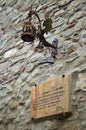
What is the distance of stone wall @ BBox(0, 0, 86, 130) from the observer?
3.20 meters

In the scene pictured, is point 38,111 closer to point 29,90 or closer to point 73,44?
point 29,90

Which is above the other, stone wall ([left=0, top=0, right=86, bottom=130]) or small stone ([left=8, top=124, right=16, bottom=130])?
stone wall ([left=0, top=0, right=86, bottom=130])

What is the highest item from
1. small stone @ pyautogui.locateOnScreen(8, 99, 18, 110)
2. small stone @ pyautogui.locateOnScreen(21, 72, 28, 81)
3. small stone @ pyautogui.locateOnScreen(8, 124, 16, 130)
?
small stone @ pyautogui.locateOnScreen(21, 72, 28, 81)

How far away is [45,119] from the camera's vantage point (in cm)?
333

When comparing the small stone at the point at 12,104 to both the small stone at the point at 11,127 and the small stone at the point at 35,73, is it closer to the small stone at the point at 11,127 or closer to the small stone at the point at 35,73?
the small stone at the point at 11,127

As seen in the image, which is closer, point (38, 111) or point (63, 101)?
point (63, 101)

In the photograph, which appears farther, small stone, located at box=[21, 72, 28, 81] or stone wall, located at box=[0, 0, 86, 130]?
small stone, located at box=[21, 72, 28, 81]

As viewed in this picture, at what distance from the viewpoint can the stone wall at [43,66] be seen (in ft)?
10.5

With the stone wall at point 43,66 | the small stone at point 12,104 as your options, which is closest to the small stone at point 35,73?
the stone wall at point 43,66

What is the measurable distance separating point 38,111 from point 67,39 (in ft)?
2.68

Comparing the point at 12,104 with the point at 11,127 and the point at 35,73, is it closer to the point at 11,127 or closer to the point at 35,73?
the point at 11,127

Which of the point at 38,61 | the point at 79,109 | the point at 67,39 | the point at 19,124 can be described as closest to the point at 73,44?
the point at 67,39

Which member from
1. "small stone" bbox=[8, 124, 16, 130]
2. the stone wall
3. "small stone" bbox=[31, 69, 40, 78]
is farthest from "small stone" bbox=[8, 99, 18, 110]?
"small stone" bbox=[31, 69, 40, 78]

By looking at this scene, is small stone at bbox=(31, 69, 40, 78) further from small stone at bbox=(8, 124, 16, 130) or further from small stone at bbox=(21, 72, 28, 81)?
small stone at bbox=(8, 124, 16, 130)
